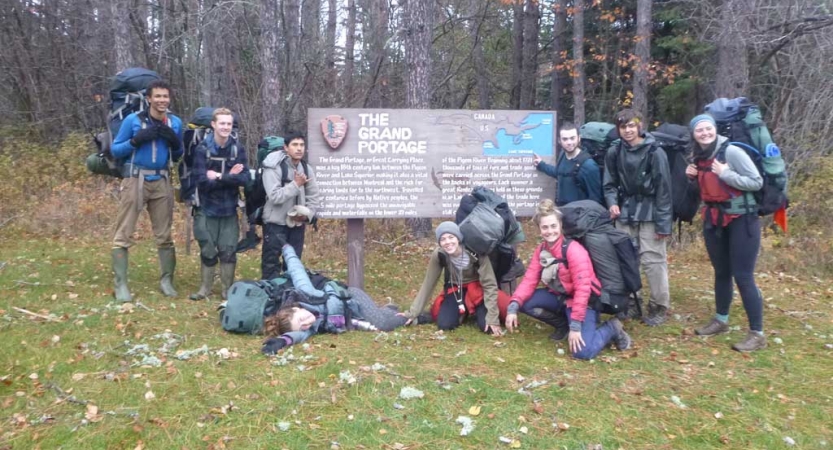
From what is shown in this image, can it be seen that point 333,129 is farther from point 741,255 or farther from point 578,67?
point 578,67

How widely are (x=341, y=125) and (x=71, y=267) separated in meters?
4.47

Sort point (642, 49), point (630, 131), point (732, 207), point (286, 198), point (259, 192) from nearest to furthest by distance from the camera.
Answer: point (732, 207)
point (630, 131)
point (286, 198)
point (259, 192)
point (642, 49)

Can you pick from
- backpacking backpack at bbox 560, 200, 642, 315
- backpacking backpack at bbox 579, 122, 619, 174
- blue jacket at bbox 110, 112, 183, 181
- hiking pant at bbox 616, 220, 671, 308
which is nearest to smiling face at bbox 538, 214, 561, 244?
backpacking backpack at bbox 560, 200, 642, 315

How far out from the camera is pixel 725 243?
18.6ft

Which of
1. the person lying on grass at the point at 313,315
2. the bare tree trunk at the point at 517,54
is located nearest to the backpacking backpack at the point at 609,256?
the person lying on grass at the point at 313,315

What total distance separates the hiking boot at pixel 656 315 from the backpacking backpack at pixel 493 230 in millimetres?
1414

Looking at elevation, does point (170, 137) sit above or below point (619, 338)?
above

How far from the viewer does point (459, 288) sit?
19.8ft

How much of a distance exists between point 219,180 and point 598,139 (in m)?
4.10

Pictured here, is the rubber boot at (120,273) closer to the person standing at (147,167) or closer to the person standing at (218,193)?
the person standing at (147,167)

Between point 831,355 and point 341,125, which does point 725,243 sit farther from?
point 341,125

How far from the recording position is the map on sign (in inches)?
279

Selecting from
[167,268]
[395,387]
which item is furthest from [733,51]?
[167,268]

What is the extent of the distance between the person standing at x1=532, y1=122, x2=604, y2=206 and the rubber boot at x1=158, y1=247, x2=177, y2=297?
452 centimetres
